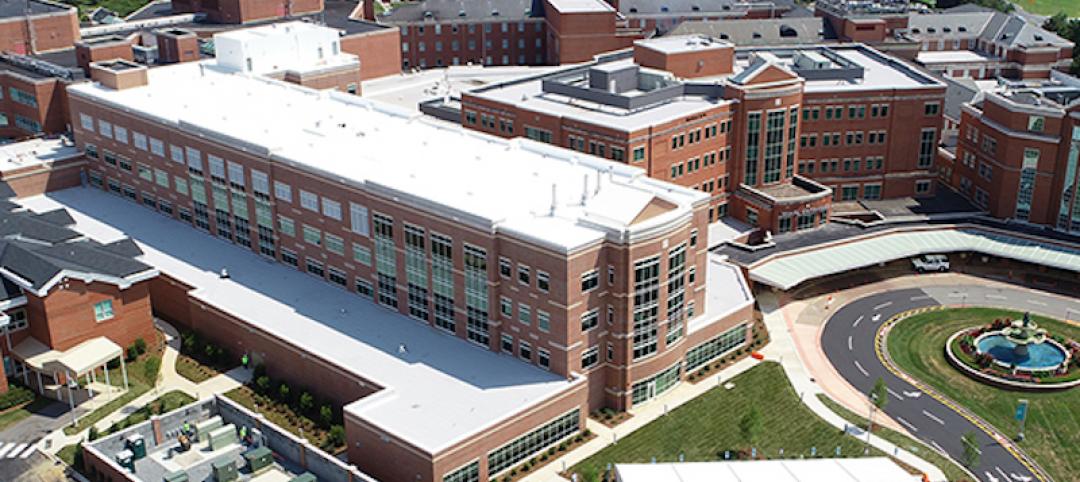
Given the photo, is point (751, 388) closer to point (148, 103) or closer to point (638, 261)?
point (638, 261)

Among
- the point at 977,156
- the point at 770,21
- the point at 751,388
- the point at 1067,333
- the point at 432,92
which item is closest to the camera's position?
the point at 751,388

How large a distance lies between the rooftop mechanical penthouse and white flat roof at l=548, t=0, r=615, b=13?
65930 millimetres

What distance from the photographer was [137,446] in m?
71.4

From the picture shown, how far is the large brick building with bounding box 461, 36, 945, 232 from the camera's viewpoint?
105875 millimetres

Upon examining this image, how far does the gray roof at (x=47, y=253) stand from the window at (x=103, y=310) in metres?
2.26

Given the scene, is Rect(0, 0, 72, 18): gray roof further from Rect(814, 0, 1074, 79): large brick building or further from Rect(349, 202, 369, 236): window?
Rect(814, 0, 1074, 79): large brick building

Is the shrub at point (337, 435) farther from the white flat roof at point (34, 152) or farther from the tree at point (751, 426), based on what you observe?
the white flat roof at point (34, 152)

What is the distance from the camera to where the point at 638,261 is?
2953 inches

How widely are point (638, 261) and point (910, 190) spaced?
5557 centimetres

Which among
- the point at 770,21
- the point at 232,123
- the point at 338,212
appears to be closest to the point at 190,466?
the point at 338,212

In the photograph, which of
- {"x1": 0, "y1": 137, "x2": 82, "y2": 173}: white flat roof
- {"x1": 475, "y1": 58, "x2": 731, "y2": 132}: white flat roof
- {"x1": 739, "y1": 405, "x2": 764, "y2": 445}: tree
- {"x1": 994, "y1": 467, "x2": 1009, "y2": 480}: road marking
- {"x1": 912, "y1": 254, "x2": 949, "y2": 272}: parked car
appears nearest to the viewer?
{"x1": 739, "y1": 405, "x2": 764, "y2": 445}: tree

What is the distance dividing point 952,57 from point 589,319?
4439 inches

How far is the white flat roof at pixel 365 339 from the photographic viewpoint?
7125cm

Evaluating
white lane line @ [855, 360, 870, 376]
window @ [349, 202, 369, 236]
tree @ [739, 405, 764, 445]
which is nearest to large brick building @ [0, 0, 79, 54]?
window @ [349, 202, 369, 236]
